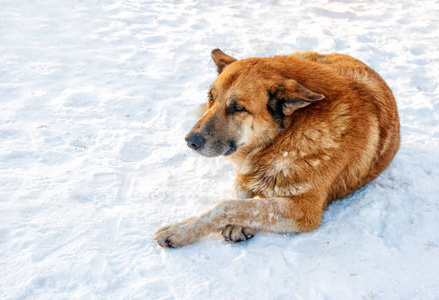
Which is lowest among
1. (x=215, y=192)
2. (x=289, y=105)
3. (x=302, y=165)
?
(x=215, y=192)

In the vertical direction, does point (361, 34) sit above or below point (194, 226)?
above

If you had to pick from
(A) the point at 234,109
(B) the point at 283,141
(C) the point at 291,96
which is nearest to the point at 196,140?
(A) the point at 234,109

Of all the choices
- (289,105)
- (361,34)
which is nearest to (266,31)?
(361,34)

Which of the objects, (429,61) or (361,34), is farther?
(361,34)

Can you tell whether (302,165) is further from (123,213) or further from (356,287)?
(123,213)

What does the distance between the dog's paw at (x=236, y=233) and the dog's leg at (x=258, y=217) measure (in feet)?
0.11

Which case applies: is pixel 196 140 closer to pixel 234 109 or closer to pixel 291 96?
pixel 234 109

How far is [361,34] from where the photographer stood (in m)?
6.68

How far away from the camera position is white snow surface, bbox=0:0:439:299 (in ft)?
8.32

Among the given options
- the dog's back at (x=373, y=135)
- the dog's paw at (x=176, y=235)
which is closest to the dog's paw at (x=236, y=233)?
the dog's paw at (x=176, y=235)

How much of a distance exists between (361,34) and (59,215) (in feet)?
20.1

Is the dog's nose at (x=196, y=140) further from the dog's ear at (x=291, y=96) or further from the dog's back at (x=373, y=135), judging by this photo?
the dog's back at (x=373, y=135)

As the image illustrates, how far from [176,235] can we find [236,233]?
492 millimetres

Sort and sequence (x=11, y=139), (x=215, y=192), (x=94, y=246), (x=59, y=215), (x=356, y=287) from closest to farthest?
1. (x=356, y=287)
2. (x=94, y=246)
3. (x=59, y=215)
4. (x=215, y=192)
5. (x=11, y=139)
